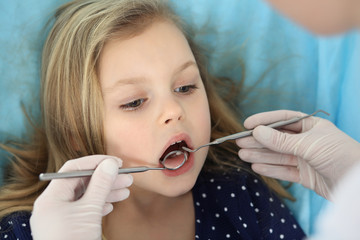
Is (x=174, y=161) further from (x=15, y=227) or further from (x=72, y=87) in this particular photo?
(x=15, y=227)

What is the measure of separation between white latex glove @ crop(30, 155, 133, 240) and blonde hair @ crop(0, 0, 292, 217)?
0.16 m

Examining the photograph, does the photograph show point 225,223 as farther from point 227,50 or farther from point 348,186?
point 227,50

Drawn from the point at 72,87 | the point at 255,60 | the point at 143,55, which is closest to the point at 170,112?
the point at 143,55

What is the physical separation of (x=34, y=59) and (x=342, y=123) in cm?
104

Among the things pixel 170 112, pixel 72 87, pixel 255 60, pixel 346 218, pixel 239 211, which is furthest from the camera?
pixel 255 60

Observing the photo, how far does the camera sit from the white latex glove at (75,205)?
985 mm

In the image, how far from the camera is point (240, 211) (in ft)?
4.43

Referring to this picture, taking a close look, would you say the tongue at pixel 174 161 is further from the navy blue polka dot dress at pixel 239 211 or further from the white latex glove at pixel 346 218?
the white latex glove at pixel 346 218

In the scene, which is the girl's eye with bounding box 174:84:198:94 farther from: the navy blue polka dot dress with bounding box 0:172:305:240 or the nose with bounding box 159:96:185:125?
the navy blue polka dot dress with bounding box 0:172:305:240

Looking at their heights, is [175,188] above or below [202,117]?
below

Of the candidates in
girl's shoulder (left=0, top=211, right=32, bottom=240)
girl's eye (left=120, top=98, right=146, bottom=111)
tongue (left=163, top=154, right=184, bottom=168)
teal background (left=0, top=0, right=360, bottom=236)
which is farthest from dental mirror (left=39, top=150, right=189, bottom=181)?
teal background (left=0, top=0, right=360, bottom=236)

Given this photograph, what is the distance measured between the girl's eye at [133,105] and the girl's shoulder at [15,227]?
0.42 m

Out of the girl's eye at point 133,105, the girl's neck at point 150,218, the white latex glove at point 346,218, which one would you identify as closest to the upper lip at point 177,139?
the girl's eye at point 133,105

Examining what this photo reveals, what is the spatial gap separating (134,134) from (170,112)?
11 cm
